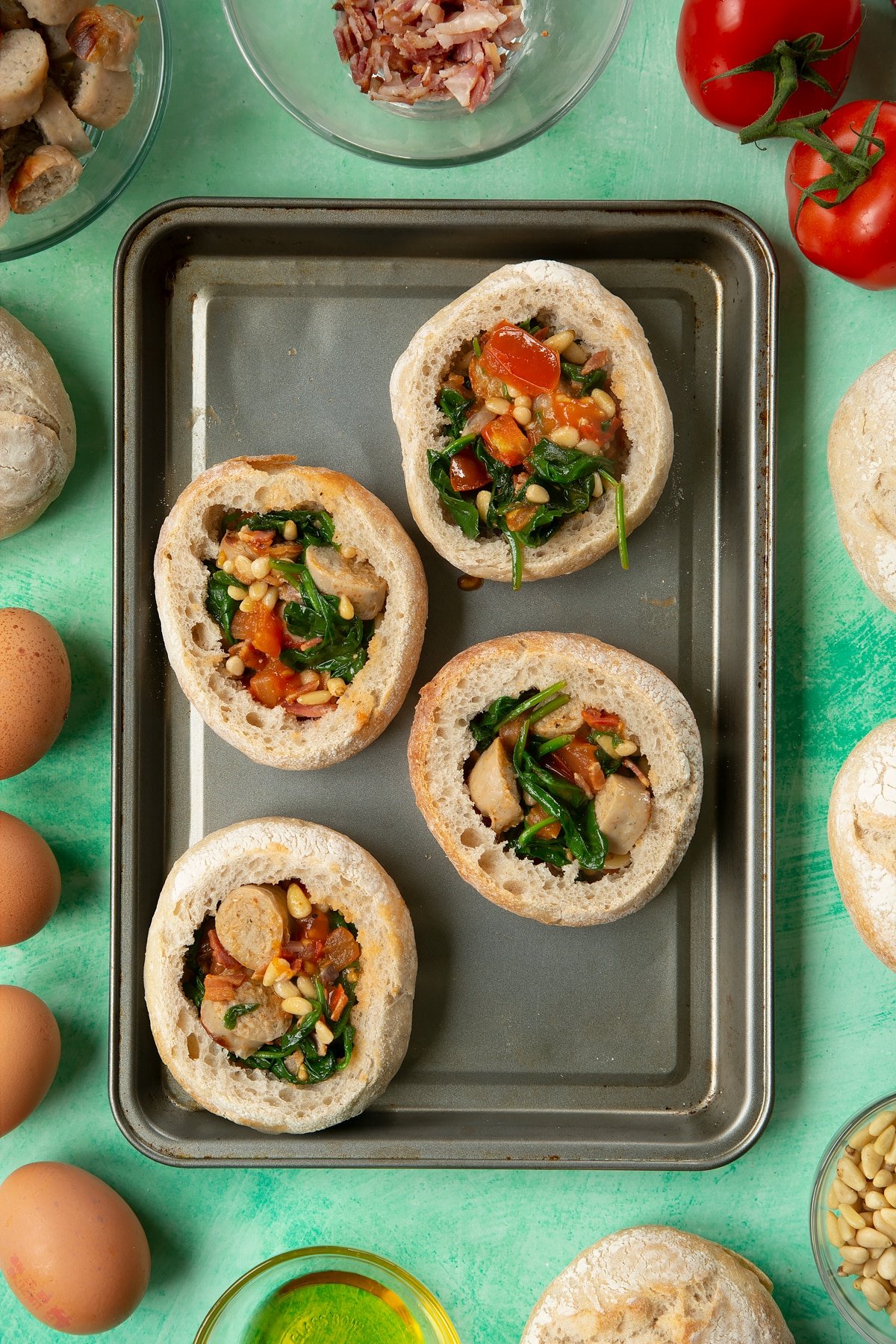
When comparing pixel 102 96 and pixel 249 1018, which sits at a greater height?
pixel 102 96

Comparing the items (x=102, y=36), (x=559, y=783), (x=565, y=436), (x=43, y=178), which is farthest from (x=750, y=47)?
(x=559, y=783)

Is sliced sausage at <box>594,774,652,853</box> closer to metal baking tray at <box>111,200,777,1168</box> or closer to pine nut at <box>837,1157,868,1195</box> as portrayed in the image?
metal baking tray at <box>111,200,777,1168</box>

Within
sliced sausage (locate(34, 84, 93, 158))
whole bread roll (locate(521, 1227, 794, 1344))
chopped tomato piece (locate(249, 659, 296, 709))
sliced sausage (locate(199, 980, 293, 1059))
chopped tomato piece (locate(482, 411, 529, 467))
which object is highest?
sliced sausage (locate(34, 84, 93, 158))

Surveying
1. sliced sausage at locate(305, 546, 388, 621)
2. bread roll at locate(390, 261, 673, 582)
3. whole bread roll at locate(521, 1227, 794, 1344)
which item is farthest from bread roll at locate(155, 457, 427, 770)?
whole bread roll at locate(521, 1227, 794, 1344)

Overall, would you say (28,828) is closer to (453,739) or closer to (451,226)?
(453,739)

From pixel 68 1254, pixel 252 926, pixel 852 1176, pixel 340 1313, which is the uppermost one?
pixel 252 926

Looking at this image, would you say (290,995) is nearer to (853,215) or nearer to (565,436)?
(565,436)

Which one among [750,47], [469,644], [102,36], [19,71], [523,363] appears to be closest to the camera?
[19,71]
